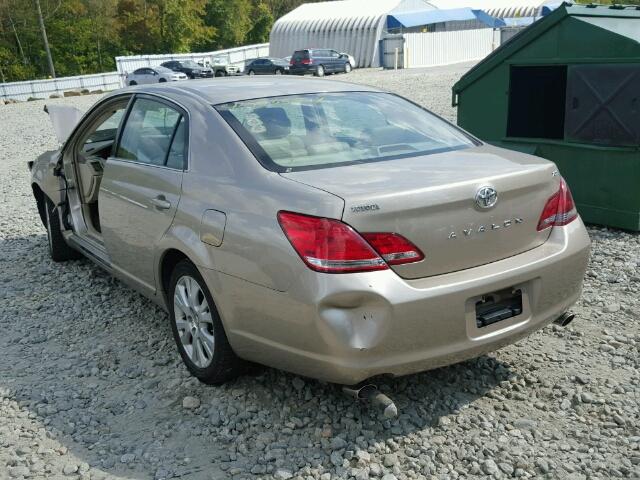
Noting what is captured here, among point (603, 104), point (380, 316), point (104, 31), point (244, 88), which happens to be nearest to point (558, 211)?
point (380, 316)

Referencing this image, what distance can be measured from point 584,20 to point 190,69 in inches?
1440

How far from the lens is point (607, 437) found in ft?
10.6

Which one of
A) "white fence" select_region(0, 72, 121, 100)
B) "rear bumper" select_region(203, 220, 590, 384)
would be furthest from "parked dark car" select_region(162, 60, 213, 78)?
"rear bumper" select_region(203, 220, 590, 384)

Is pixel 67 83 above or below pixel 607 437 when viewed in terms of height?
below

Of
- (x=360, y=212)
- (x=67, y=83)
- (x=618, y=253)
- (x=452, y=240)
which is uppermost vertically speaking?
(x=360, y=212)

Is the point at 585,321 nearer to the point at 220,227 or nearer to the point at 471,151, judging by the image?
the point at 471,151

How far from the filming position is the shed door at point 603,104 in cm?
598

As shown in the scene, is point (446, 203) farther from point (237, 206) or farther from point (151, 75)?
point (151, 75)

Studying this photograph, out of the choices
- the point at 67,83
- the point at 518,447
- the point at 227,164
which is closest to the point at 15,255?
the point at 227,164

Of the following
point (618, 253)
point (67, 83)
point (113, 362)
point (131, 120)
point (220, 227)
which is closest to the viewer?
point (220, 227)

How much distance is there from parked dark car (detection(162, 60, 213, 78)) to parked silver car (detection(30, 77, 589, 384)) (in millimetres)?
37329

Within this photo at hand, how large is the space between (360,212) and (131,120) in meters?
2.28

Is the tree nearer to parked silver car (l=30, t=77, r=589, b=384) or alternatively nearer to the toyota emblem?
parked silver car (l=30, t=77, r=589, b=384)

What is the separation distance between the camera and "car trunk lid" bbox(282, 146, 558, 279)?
2.99 m
